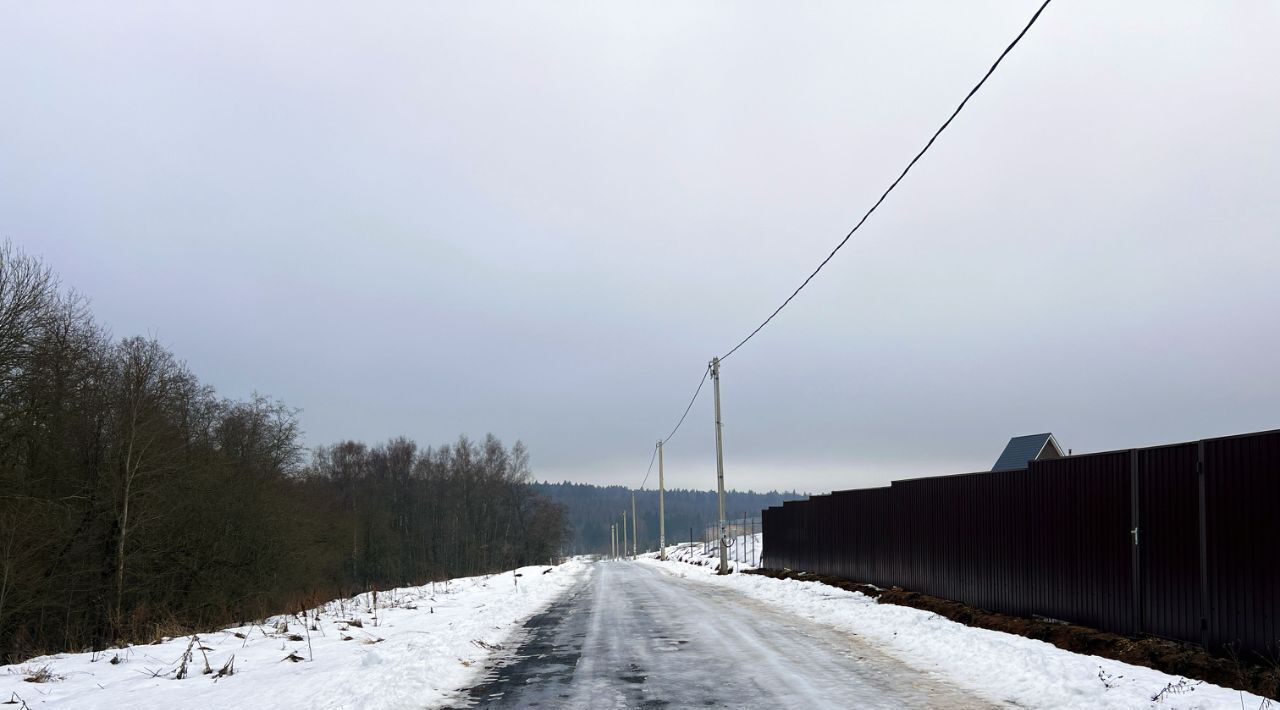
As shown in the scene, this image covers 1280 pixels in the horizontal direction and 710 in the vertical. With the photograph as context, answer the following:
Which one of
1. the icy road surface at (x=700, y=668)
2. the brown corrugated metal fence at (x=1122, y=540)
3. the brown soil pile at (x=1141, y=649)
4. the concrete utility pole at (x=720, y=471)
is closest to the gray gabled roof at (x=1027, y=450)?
the concrete utility pole at (x=720, y=471)

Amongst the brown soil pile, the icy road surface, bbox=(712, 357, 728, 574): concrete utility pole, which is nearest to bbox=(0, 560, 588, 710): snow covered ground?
the icy road surface

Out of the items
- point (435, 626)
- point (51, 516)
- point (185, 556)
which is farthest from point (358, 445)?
point (435, 626)

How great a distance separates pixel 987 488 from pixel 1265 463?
658 cm

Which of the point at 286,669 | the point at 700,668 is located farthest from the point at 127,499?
the point at 700,668

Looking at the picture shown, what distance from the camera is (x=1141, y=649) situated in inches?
375

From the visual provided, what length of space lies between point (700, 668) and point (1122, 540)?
5976 mm

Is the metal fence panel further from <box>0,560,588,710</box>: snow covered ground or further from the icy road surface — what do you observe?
<box>0,560,588,710</box>: snow covered ground

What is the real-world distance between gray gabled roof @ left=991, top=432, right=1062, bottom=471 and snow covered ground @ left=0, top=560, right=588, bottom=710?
31690 millimetres

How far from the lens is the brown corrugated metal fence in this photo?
8578 millimetres

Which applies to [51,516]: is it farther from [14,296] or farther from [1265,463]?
[1265,463]

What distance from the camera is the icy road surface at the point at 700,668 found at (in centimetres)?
814

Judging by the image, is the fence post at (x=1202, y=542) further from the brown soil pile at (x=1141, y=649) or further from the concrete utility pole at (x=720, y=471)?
the concrete utility pole at (x=720, y=471)

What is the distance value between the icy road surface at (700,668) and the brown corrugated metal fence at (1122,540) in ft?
10.3

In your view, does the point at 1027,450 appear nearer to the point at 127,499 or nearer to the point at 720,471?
the point at 720,471
